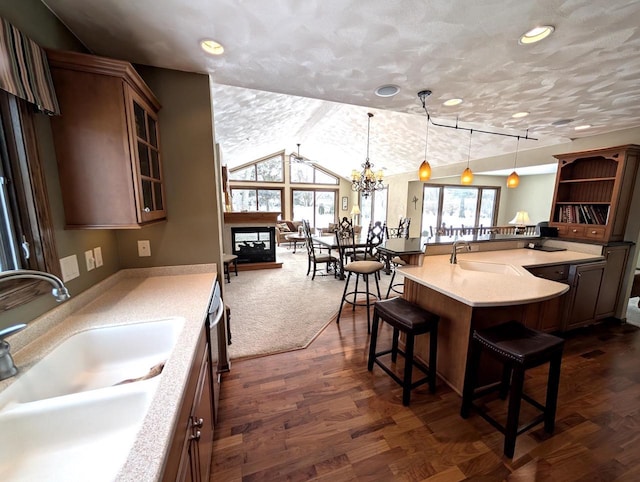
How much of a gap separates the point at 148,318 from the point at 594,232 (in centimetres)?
453

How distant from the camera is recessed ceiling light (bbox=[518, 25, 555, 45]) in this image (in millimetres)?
1381

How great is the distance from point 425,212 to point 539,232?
4351mm

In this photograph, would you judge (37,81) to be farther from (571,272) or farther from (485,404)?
(571,272)

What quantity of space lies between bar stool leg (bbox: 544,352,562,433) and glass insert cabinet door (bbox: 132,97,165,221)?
2654 mm

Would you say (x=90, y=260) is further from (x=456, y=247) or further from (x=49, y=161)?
(x=456, y=247)

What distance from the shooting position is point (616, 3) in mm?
1209

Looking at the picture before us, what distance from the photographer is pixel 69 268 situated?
1368mm

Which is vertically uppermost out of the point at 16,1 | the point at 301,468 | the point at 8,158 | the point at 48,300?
the point at 16,1

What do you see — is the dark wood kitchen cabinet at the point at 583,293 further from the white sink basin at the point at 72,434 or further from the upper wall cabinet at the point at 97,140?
the upper wall cabinet at the point at 97,140

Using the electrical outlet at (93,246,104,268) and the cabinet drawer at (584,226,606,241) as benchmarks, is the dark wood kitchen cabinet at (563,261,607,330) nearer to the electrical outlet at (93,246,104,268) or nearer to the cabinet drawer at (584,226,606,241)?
the cabinet drawer at (584,226,606,241)

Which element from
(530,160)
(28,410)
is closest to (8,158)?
(28,410)

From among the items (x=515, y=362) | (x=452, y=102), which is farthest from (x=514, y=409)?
(x=452, y=102)

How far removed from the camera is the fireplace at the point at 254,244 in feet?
19.0

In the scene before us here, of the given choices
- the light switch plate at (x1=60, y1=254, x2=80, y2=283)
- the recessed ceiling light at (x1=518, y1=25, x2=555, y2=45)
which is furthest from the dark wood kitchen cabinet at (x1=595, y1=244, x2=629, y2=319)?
the light switch plate at (x1=60, y1=254, x2=80, y2=283)
